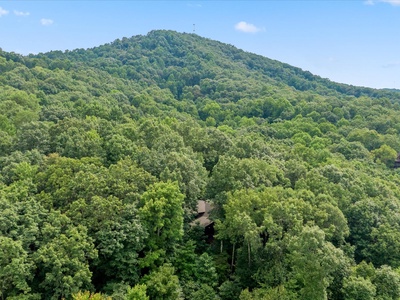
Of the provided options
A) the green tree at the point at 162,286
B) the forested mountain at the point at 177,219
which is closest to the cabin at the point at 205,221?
the forested mountain at the point at 177,219

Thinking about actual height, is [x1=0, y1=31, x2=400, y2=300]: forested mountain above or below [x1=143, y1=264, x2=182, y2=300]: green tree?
above

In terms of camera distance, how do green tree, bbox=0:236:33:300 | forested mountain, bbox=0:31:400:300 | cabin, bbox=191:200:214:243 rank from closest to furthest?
1. green tree, bbox=0:236:33:300
2. forested mountain, bbox=0:31:400:300
3. cabin, bbox=191:200:214:243

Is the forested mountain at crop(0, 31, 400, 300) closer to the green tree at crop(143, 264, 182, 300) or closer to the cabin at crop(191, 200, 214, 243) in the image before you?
the green tree at crop(143, 264, 182, 300)

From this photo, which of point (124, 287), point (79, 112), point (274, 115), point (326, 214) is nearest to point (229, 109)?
point (274, 115)

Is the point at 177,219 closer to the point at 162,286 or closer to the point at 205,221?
the point at 162,286

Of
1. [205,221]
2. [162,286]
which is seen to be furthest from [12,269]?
[205,221]

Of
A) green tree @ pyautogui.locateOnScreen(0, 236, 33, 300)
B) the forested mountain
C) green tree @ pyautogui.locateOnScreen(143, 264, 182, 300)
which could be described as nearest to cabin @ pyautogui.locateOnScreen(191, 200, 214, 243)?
the forested mountain

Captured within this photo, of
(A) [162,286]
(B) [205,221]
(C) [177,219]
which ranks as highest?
(C) [177,219]

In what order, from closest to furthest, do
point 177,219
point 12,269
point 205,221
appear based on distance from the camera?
point 12,269 < point 177,219 < point 205,221

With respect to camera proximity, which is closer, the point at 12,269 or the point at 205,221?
the point at 12,269

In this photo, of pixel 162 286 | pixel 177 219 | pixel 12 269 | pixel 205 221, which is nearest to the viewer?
pixel 12 269

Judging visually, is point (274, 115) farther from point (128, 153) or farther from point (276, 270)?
point (276, 270)
